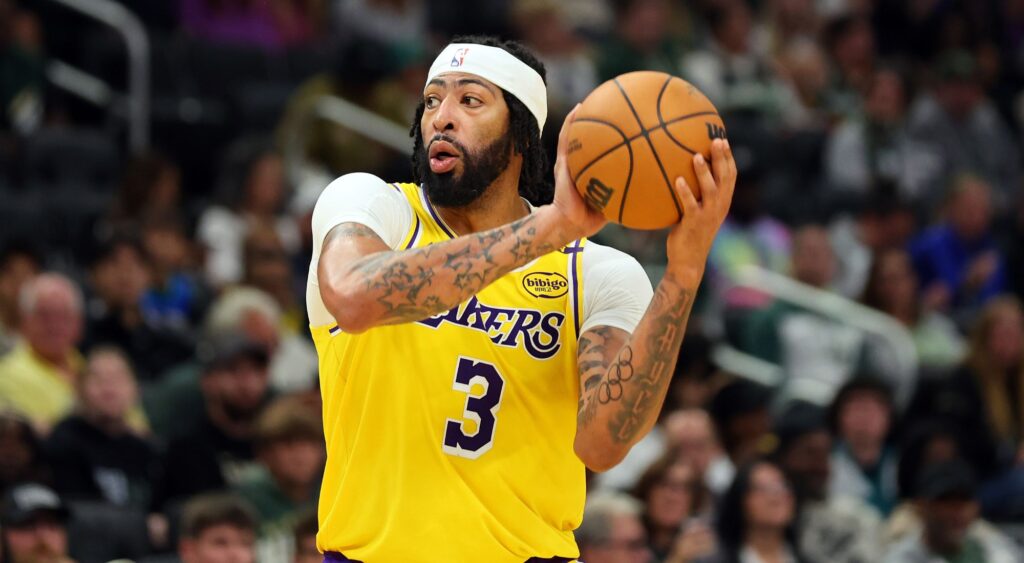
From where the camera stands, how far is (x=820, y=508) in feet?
31.8

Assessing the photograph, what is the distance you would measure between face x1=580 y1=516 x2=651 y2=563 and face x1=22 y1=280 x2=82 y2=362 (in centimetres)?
333

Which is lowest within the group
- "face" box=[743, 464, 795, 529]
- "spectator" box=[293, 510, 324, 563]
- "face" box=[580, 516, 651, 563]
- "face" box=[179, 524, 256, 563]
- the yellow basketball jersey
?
"face" box=[743, 464, 795, 529]

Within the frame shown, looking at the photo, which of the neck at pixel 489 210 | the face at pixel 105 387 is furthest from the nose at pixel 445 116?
the face at pixel 105 387

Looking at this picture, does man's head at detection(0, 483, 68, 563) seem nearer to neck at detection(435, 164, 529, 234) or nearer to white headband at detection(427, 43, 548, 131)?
neck at detection(435, 164, 529, 234)

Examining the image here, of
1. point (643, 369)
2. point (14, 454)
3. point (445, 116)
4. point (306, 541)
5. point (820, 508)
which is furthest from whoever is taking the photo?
point (820, 508)

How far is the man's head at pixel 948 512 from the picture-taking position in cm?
951

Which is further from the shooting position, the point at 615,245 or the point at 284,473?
the point at 615,245

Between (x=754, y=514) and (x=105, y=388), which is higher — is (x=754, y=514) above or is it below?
below

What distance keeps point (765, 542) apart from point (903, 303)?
4.05 m

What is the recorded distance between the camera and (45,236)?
1154 cm

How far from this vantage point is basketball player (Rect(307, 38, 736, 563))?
4.36 m

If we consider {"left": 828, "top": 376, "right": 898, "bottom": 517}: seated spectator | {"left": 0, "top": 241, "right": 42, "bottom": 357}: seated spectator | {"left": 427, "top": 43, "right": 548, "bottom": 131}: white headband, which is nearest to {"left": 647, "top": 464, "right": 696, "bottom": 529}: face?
{"left": 828, "top": 376, "right": 898, "bottom": 517}: seated spectator

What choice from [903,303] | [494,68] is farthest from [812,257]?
[494,68]

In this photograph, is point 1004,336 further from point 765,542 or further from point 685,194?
point 685,194
